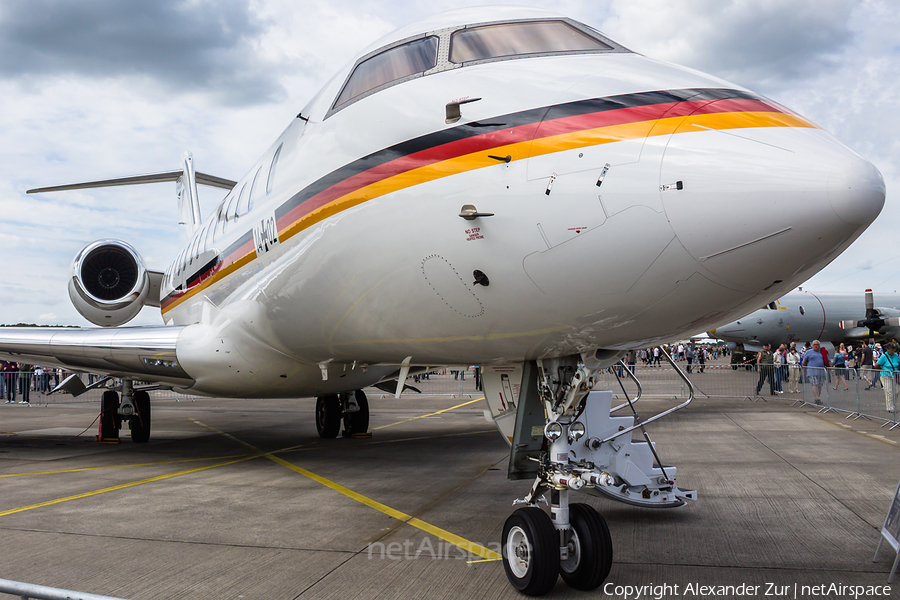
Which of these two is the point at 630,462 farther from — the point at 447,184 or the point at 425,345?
the point at 447,184

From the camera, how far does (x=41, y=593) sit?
9.67 ft

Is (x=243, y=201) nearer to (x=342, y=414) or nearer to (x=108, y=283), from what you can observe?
(x=342, y=414)

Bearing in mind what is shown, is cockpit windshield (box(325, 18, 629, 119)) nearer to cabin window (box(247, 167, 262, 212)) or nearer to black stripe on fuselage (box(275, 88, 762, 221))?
black stripe on fuselage (box(275, 88, 762, 221))

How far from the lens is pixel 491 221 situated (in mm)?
4078

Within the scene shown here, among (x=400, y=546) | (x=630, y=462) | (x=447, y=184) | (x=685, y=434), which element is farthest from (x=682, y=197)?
(x=685, y=434)

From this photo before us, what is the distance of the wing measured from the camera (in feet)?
31.4

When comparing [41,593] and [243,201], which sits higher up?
[243,201]

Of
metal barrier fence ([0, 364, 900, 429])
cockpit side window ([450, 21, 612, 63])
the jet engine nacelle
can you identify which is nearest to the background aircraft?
metal barrier fence ([0, 364, 900, 429])

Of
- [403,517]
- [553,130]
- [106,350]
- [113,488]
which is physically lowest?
[403,517]

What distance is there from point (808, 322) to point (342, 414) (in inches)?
1384

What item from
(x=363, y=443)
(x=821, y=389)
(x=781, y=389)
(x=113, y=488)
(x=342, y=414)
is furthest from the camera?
(x=781, y=389)

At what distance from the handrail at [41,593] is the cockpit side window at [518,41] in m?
3.90

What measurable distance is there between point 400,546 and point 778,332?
38.6 metres

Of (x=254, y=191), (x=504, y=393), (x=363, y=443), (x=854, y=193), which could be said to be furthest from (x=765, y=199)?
(x=363, y=443)
